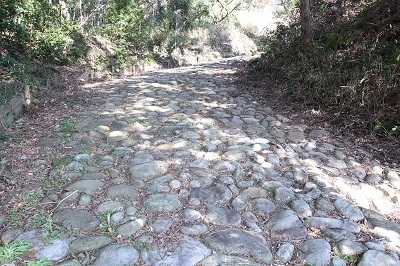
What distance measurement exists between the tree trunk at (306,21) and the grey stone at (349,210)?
370 centimetres

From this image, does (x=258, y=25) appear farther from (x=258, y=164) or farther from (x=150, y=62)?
(x=258, y=164)

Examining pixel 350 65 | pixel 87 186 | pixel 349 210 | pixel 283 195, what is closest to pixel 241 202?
pixel 283 195

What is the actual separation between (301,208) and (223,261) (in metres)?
0.88

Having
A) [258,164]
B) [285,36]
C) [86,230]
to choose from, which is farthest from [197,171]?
[285,36]

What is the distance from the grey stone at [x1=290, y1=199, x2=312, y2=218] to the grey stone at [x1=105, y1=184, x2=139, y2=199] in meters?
1.25

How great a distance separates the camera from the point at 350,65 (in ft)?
14.8

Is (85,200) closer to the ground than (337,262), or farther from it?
farther from it

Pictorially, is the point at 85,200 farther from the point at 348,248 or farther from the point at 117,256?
the point at 348,248

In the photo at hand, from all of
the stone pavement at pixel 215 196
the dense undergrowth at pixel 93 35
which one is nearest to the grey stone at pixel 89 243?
the stone pavement at pixel 215 196

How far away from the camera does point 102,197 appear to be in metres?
2.50

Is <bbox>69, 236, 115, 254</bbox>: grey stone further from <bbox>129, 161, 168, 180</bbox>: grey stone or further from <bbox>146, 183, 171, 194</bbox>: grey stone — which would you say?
<bbox>129, 161, 168, 180</bbox>: grey stone

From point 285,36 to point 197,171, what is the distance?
4657 mm

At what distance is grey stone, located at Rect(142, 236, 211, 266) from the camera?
190 centimetres

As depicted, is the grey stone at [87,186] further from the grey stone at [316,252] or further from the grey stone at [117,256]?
the grey stone at [316,252]
